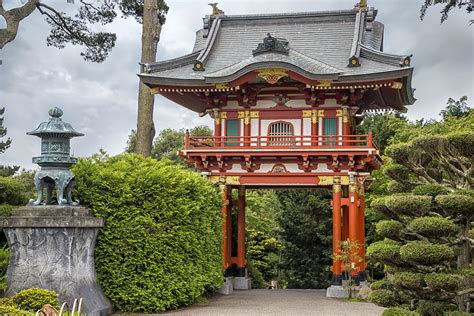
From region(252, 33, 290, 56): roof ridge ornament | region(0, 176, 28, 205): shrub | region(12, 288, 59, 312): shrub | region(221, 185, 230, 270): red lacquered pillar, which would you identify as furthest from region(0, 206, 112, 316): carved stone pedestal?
region(252, 33, 290, 56): roof ridge ornament

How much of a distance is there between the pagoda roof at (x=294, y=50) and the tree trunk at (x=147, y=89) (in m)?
0.67

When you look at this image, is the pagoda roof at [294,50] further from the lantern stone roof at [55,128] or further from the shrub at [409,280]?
the shrub at [409,280]

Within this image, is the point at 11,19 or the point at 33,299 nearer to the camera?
the point at 33,299

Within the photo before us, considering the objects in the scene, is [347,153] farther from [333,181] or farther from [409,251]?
[409,251]

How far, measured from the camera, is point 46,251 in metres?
13.7

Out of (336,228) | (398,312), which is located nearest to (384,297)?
(398,312)

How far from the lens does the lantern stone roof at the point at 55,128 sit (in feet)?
45.8

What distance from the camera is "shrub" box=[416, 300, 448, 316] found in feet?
44.3

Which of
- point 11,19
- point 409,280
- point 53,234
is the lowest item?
point 409,280

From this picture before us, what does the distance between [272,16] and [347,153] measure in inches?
327

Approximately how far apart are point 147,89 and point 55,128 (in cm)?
923

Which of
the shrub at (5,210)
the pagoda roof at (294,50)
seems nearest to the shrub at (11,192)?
the shrub at (5,210)

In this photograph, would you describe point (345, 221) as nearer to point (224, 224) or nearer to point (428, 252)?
point (224, 224)

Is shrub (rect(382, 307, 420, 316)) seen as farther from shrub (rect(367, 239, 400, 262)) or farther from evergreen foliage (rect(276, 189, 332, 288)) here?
evergreen foliage (rect(276, 189, 332, 288))
